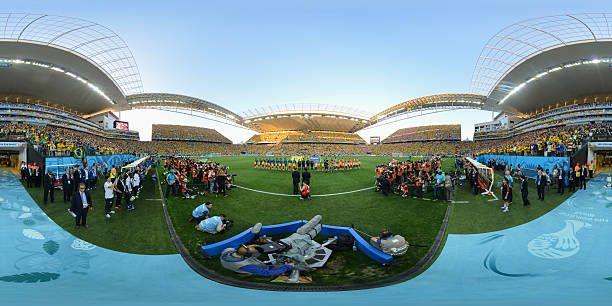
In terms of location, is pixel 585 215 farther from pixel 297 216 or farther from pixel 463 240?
pixel 297 216

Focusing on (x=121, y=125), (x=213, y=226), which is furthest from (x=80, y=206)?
(x=121, y=125)

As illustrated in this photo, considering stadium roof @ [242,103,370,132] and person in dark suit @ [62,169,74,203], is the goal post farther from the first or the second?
stadium roof @ [242,103,370,132]

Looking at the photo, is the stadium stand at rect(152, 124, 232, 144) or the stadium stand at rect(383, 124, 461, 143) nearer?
the stadium stand at rect(383, 124, 461, 143)

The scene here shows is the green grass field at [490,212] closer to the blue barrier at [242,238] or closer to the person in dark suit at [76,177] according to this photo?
the blue barrier at [242,238]

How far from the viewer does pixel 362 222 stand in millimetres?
7594

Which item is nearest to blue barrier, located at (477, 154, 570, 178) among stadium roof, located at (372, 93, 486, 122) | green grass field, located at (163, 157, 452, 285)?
green grass field, located at (163, 157, 452, 285)

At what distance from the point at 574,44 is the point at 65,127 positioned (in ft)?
238

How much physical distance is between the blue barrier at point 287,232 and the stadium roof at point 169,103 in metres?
59.7

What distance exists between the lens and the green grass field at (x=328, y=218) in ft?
16.5

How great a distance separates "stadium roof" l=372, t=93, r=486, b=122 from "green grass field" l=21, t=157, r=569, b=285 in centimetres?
4916

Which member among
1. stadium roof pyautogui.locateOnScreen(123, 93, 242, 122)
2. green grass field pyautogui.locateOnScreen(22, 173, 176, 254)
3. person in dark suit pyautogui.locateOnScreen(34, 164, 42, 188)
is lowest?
green grass field pyautogui.locateOnScreen(22, 173, 176, 254)

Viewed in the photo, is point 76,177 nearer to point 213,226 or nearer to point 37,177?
point 37,177

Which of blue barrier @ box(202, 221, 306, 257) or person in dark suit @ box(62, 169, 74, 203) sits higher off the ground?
person in dark suit @ box(62, 169, 74, 203)

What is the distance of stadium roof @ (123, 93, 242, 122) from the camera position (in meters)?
56.3
